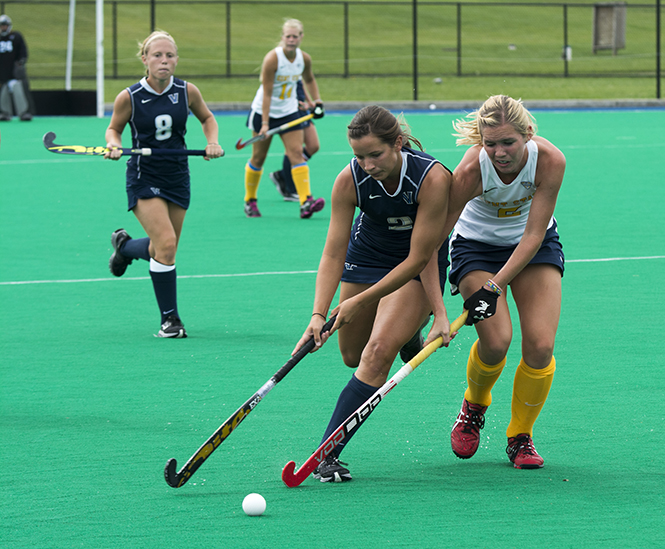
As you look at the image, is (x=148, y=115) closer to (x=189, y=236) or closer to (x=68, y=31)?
(x=189, y=236)

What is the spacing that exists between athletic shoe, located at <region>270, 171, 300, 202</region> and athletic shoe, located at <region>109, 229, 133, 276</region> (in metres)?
4.51

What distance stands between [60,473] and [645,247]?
548 cm

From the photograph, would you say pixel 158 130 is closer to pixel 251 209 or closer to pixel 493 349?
pixel 493 349

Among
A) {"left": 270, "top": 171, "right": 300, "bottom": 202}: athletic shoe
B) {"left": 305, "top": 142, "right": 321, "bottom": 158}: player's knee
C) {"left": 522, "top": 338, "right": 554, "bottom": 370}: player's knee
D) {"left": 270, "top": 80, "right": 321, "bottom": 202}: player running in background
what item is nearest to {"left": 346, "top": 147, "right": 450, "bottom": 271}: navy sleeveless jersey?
{"left": 522, "top": 338, "right": 554, "bottom": 370}: player's knee

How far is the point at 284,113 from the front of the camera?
960cm

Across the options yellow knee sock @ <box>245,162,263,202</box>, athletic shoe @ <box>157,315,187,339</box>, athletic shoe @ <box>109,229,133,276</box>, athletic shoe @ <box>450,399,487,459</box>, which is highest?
yellow knee sock @ <box>245,162,263,202</box>

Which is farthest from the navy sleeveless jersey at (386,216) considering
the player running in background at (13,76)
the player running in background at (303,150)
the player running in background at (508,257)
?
the player running in background at (13,76)

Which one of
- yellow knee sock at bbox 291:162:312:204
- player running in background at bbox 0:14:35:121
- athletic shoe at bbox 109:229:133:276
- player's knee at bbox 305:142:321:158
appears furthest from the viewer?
player running in background at bbox 0:14:35:121

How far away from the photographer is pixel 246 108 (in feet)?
71.3

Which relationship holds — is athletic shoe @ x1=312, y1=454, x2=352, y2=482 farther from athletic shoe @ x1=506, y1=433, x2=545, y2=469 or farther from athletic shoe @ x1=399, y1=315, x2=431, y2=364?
athletic shoe @ x1=399, y1=315, x2=431, y2=364

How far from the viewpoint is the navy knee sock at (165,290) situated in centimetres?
562

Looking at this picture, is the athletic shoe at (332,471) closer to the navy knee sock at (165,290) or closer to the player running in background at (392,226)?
the player running in background at (392,226)

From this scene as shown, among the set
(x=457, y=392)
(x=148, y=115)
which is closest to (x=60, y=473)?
(x=457, y=392)

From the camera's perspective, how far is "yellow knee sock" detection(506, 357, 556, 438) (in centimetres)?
371
